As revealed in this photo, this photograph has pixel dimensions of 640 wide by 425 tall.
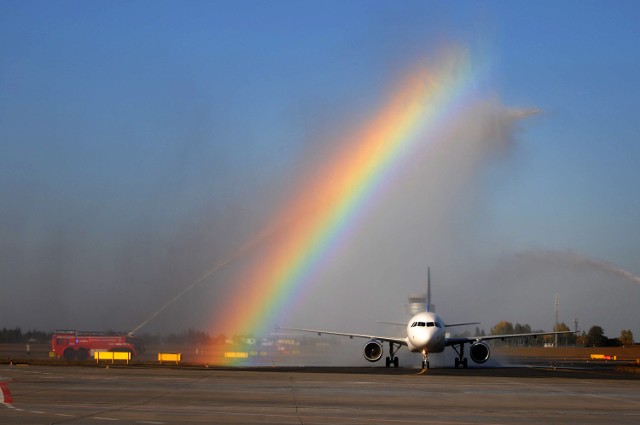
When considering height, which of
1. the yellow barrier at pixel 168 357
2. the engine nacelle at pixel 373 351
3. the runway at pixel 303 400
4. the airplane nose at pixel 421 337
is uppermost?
the airplane nose at pixel 421 337

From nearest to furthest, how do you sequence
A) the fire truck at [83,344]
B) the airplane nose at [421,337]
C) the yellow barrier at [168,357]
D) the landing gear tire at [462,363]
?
the airplane nose at [421,337] → the landing gear tire at [462,363] → the yellow barrier at [168,357] → the fire truck at [83,344]

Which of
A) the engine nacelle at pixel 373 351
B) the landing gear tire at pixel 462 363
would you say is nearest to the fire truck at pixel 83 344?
the engine nacelle at pixel 373 351

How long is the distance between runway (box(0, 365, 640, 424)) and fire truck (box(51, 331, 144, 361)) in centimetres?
4414

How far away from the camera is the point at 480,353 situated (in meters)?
70.8

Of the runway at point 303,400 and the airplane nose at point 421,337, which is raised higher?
the airplane nose at point 421,337

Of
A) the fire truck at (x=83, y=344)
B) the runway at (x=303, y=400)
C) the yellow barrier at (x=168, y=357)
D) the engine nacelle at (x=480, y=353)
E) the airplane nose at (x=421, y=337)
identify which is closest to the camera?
the runway at (x=303, y=400)

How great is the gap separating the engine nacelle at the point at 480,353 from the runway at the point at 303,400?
24.5 m

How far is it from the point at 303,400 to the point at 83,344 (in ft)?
212

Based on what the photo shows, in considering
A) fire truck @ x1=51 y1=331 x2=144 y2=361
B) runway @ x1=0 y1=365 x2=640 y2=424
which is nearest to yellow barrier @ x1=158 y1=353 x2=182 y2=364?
fire truck @ x1=51 y1=331 x2=144 y2=361

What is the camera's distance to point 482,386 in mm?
41312

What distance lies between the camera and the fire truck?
294 feet

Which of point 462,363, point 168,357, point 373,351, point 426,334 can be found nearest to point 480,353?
point 462,363

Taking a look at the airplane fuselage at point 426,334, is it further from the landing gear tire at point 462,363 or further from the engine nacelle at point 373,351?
the engine nacelle at point 373,351

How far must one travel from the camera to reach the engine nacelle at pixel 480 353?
70750mm
